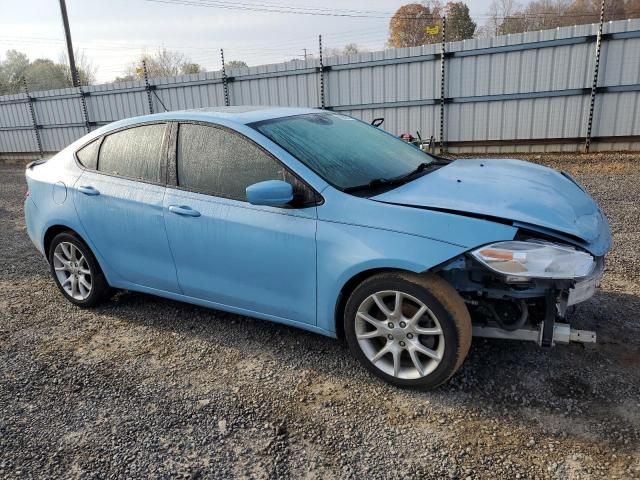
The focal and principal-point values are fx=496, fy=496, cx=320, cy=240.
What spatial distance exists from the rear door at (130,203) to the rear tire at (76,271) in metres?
0.24

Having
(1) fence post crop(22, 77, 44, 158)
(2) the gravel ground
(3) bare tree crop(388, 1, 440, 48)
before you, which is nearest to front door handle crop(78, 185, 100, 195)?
(2) the gravel ground

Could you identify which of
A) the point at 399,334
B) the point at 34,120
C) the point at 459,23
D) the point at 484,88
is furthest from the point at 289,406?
the point at 459,23

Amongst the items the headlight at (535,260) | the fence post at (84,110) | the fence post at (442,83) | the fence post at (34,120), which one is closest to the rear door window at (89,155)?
the headlight at (535,260)

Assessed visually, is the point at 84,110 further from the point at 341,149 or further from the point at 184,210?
the point at 341,149

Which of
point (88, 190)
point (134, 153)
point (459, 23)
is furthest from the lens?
point (459, 23)

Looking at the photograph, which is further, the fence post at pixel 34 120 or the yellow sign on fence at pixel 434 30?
the fence post at pixel 34 120

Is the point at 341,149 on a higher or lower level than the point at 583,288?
higher

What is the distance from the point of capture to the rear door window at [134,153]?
3.67 meters

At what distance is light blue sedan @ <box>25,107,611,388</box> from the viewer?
2.61m

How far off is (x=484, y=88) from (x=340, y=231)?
9659 mm

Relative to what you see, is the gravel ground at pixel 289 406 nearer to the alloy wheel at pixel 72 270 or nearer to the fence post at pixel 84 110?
the alloy wheel at pixel 72 270

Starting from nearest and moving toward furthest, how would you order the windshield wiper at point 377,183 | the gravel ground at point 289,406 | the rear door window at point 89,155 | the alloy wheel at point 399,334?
the gravel ground at point 289,406
the alloy wheel at point 399,334
the windshield wiper at point 377,183
the rear door window at point 89,155

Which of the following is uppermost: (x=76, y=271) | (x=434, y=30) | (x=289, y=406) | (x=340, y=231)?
(x=434, y=30)

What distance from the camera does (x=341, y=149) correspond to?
3.39 m
